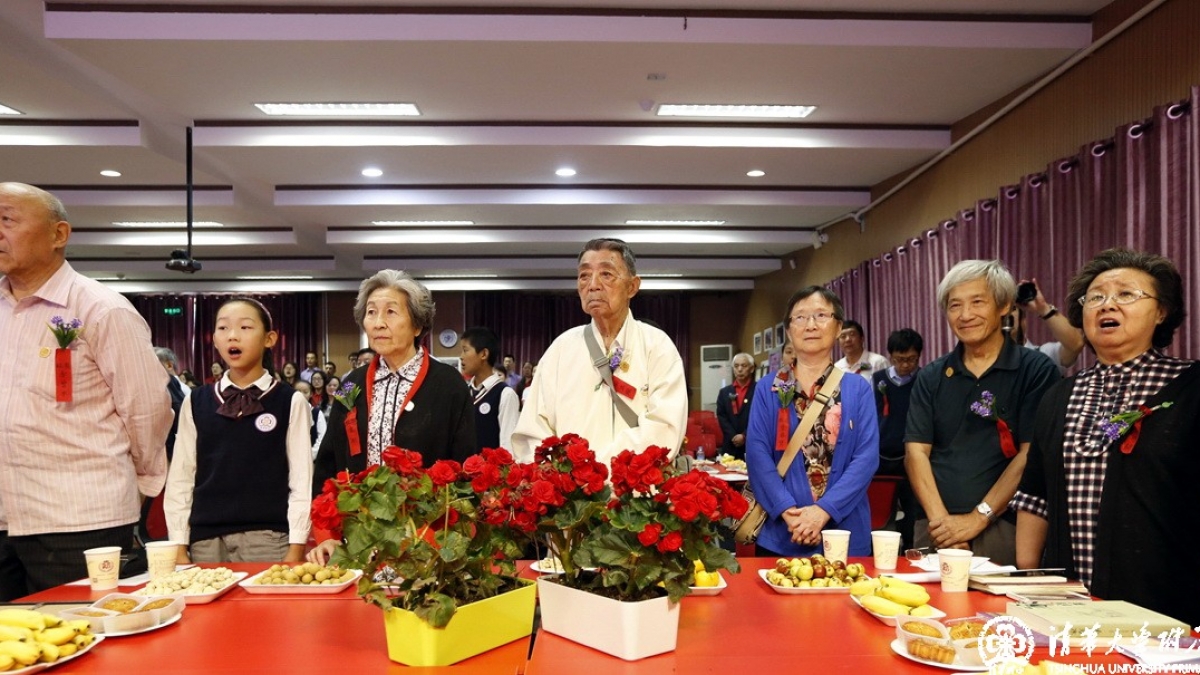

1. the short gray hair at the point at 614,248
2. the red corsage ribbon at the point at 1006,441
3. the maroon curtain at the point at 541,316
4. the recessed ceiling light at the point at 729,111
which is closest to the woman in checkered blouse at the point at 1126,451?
the red corsage ribbon at the point at 1006,441

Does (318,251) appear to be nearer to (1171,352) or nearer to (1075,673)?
(1171,352)

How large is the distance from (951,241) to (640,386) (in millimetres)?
4690

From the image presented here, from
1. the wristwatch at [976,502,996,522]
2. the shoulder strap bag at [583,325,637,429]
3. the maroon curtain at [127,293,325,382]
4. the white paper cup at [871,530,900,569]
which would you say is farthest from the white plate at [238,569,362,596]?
the maroon curtain at [127,293,325,382]

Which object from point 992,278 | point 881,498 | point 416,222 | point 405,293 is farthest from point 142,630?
point 416,222

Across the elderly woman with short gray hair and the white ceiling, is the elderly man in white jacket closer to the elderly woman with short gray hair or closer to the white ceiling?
the elderly woman with short gray hair

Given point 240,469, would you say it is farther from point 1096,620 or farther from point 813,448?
point 1096,620

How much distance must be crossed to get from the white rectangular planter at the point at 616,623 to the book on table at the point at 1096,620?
2.23 ft

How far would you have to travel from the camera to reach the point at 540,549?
182cm

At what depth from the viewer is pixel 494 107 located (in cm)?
612

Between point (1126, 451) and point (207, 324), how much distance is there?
16.2 meters

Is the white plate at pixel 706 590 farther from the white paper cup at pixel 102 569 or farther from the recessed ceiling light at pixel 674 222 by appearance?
the recessed ceiling light at pixel 674 222

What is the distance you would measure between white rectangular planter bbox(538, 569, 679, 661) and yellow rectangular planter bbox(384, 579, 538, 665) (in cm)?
10

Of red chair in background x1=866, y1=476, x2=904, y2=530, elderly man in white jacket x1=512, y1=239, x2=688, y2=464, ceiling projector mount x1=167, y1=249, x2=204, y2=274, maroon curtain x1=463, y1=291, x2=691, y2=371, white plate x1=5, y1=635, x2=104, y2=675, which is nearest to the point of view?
white plate x1=5, y1=635, x2=104, y2=675

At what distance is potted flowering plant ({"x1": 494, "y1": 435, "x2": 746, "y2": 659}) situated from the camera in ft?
4.76
